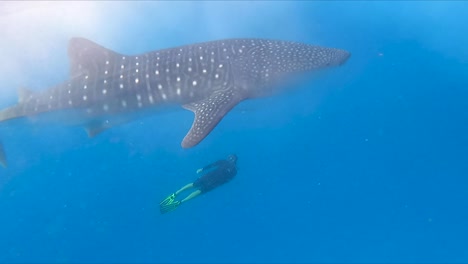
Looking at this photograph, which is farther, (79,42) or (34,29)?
(34,29)

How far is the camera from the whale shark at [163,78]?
647 cm

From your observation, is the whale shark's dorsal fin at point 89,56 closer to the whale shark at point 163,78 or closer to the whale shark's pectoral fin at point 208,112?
the whale shark at point 163,78

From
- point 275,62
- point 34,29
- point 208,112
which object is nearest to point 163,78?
point 208,112

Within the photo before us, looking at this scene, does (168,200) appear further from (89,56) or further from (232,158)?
(89,56)

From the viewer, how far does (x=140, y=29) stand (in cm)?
A: 1173

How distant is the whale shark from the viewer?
6473 mm

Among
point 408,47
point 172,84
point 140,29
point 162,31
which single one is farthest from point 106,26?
point 408,47

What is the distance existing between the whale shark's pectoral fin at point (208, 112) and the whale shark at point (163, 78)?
1.0 inches

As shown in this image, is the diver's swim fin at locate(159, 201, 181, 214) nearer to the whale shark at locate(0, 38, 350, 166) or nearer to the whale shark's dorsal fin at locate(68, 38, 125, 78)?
the whale shark at locate(0, 38, 350, 166)

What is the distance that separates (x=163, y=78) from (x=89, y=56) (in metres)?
1.40

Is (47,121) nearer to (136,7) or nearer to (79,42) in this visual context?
(79,42)

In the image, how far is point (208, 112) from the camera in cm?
612

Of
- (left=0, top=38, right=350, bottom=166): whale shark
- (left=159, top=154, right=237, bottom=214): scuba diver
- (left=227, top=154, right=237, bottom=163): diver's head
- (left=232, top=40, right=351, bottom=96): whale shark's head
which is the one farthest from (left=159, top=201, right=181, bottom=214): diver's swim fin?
(left=232, top=40, right=351, bottom=96): whale shark's head

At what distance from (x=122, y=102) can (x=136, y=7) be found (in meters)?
7.96
